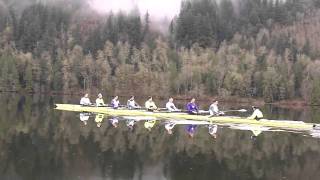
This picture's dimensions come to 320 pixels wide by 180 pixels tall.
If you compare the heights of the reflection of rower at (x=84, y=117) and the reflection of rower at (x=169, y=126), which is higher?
the reflection of rower at (x=84, y=117)

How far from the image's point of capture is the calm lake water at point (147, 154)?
2619 cm

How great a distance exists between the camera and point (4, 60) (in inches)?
5349

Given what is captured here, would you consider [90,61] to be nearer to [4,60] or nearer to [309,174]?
[4,60]

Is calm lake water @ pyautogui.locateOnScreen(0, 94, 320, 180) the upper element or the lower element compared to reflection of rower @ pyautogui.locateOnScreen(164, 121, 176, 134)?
lower

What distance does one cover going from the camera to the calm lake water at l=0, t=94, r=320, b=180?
2619cm

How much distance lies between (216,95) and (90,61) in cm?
4027

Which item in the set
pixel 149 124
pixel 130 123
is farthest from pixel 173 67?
pixel 149 124

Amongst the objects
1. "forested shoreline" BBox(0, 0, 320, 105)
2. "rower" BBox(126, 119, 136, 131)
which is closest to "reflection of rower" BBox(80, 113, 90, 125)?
"rower" BBox(126, 119, 136, 131)

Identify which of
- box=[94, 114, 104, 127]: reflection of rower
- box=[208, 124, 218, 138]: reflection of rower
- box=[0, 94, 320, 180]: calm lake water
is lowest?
box=[0, 94, 320, 180]: calm lake water

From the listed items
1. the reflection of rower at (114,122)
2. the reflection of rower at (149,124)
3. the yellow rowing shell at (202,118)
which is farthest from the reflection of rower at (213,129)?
the reflection of rower at (114,122)

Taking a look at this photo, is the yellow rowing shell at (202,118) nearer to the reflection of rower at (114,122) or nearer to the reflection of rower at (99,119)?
the reflection of rower at (99,119)

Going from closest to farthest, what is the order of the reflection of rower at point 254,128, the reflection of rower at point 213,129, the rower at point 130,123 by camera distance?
the reflection of rower at point 213,129, the reflection of rower at point 254,128, the rower at point 130,123

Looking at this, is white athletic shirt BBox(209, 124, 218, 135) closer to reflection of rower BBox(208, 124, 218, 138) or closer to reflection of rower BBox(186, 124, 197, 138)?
reflection of rower BBox(208, 124, 218, 138)

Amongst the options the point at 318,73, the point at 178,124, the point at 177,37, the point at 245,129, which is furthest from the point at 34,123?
the point at 177,37
